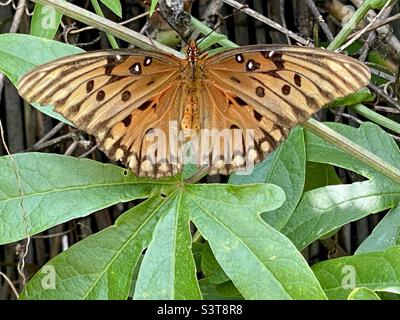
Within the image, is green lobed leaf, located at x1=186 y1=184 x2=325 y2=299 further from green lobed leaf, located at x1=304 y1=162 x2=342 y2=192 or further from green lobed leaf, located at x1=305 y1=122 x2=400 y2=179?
green lobed leaf, located at x1=304 y1=162 x2=342 y2=192

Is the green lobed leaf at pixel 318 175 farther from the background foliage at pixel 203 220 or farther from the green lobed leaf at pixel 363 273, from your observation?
the green lobed leaf at pixel 363 273

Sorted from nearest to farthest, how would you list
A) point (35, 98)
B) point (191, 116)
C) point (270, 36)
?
point (35, 98) → point (191, 116) → point (270, 36)

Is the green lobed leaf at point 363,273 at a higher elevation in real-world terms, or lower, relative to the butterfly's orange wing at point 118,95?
lower

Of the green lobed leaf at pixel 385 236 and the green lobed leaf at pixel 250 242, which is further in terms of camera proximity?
the green lobed leaf at pixel 385 236

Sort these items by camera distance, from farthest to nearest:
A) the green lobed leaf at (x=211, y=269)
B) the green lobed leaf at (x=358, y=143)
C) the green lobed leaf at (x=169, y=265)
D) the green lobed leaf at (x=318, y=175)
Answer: the green lobed leaf at (x=318, y=175) → the green lobed leaf at (x=358, y=143) → the green lobed leaf at (x=211, y=269) → the green lobed leaf at (x=169, y=265)

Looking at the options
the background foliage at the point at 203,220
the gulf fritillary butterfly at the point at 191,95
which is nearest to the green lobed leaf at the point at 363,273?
the background foliage at the point at 203,220

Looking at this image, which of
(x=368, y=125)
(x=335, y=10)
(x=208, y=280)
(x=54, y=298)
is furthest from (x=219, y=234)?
A: (x=335, y=10)

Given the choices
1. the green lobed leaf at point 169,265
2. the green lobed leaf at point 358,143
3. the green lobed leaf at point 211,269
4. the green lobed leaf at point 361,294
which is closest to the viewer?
the green lobed leaf at point 361,294
